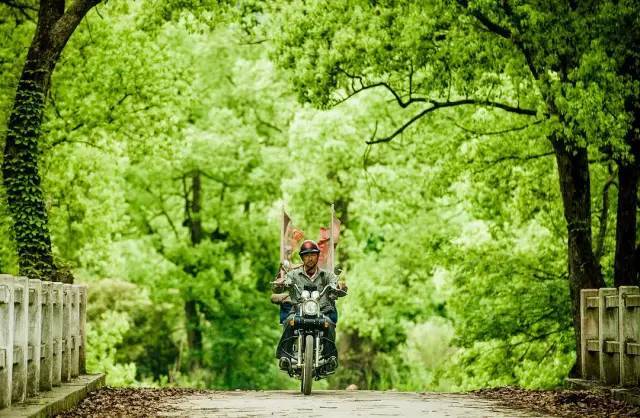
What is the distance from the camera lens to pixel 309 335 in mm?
17344

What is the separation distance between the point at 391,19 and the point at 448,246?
10.8m

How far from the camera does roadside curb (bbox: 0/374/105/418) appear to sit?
11.3 m

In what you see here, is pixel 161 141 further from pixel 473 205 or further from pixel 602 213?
pixel 602 213

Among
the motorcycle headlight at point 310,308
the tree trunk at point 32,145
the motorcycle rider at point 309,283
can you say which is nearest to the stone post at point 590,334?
the motorcycle rider at point 309,283

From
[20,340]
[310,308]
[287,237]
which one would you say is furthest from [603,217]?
[20,340]

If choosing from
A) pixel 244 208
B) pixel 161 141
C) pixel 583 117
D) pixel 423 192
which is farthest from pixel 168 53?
pixel 583 117

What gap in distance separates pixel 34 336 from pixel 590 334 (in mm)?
8333

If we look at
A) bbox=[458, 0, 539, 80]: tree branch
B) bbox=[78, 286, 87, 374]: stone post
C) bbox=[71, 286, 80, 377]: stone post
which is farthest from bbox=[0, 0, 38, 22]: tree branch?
bbox=[71, 286, 80, 377]: stone post

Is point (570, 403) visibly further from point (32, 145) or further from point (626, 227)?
point (32, 145)

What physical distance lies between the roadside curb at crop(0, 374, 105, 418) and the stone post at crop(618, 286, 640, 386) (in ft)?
22.6

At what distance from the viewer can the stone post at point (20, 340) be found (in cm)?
1208

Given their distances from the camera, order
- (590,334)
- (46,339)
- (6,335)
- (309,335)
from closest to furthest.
Answer: (6,335) < (46,339) < (309,335) < (590,334)

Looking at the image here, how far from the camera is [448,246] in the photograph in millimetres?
32562

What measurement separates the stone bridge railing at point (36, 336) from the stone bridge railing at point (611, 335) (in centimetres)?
713
